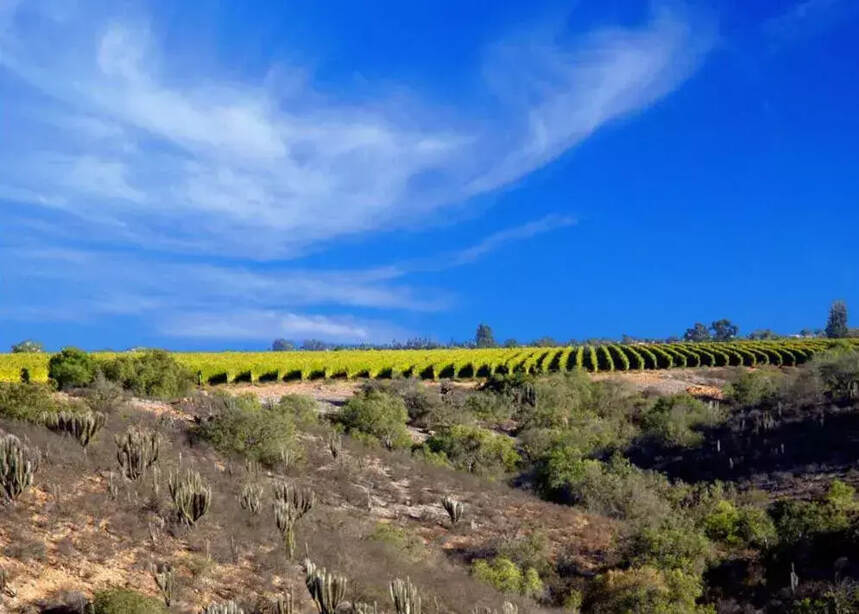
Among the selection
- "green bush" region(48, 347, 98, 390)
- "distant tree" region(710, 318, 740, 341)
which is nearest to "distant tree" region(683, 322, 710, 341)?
"distant tree" region(710, 318, 740, 341)

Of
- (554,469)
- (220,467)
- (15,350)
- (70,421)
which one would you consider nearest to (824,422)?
(554,469)

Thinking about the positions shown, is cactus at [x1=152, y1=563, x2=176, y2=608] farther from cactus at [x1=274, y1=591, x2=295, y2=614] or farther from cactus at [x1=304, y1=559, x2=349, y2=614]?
cactus at [x1=304, y1=559, x2=349, y2=614]

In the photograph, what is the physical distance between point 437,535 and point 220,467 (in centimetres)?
623

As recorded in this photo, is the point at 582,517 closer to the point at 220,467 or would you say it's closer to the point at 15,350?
the point at 220,467

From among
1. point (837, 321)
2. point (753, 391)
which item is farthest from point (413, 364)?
point (837, 321)

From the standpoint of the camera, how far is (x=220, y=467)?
60.8 feet

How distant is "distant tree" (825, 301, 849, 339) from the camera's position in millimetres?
122319

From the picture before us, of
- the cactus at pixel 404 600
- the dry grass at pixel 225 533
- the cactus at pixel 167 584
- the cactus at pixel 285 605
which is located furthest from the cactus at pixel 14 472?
the cactus at pixel 404 600

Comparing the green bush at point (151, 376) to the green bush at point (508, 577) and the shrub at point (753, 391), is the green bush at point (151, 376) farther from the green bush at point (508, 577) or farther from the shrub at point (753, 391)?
the shrub at point (753, 391)

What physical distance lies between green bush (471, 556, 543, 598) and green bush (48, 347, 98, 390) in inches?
830

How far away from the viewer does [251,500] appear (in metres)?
14.4

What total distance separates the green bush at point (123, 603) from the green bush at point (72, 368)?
2160cm

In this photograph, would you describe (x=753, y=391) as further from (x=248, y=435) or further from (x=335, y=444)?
(x=248, y=435)

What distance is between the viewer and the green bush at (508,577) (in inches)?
567
